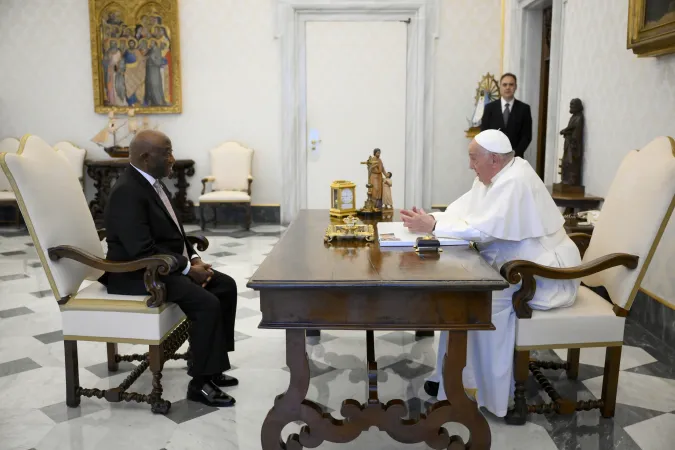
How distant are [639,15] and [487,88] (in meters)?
4.43

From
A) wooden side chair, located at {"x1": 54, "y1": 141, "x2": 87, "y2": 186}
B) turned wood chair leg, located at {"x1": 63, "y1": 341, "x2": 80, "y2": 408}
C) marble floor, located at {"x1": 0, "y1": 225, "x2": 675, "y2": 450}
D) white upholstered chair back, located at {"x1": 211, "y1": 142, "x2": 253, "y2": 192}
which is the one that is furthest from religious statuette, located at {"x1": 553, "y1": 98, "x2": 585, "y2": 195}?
wooden side chair, located at {"x1": 54, "y1": 141, "x2": 87, "y2": 186}

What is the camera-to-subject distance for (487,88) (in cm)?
877

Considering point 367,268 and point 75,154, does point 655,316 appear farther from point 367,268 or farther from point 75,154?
point 75,154

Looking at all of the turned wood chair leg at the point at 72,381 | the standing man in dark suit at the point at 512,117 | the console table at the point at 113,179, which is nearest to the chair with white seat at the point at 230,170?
the console table at the point at 113,179

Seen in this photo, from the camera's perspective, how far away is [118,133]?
9.26m

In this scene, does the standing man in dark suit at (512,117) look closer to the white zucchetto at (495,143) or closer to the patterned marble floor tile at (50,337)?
the white zucchetto at (495,143)

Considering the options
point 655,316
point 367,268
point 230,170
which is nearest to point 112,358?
point 367,268

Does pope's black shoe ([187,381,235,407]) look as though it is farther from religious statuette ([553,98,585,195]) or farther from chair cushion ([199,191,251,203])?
chair cushion ([199,191,251,203])

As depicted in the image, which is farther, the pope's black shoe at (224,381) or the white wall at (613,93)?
the white wall at (613,93)

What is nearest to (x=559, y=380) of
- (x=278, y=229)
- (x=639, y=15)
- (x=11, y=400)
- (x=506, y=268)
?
(x=506, y=268)

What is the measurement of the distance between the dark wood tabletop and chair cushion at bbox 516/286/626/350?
48cm

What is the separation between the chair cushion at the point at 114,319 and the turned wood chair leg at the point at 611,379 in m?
2.21

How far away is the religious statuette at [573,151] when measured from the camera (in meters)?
5.69

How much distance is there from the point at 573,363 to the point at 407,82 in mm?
6046
